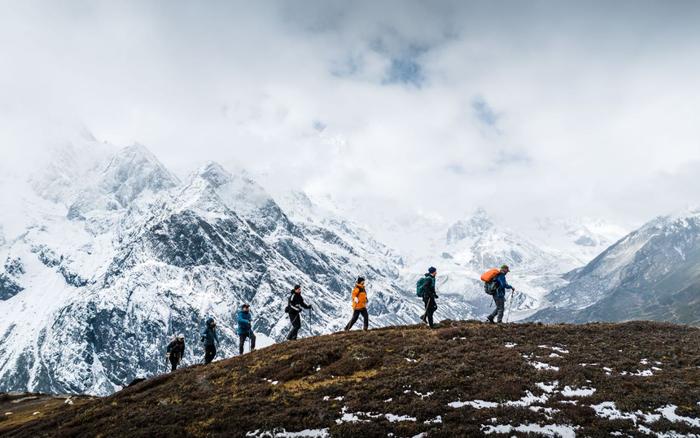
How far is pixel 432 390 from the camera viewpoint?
977 inches

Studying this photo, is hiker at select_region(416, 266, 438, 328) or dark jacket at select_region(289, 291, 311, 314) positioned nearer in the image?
hiker at select_region(416, 266, 438, 328)

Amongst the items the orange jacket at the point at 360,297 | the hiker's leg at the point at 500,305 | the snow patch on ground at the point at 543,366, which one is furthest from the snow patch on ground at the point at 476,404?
the hiker's leg at the point at 500,305

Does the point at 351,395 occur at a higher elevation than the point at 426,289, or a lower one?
lower

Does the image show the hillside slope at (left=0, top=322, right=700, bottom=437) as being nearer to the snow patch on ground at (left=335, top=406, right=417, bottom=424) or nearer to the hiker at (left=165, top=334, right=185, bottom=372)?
the snow patch on ground at (left=335, top=406, right=417, bottom=424)

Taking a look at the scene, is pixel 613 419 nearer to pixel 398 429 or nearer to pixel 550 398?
pixel 550 398

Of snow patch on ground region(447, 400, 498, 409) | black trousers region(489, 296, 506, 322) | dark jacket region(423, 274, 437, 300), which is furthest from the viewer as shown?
black trousers region(489, 296, 506, 322)

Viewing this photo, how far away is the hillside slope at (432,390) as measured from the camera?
20.7 meters

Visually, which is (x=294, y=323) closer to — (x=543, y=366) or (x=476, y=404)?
(x=543, y=366)

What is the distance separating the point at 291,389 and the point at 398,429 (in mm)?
9364

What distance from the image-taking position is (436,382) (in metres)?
25.5

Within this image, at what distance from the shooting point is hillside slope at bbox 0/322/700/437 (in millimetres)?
20688

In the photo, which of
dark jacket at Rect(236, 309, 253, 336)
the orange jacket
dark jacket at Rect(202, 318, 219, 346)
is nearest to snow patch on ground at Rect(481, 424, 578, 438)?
the orange jacket

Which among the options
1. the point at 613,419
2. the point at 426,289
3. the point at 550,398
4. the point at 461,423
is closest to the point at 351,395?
the point at 461,423

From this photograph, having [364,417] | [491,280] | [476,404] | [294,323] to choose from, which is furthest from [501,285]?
[364,417]
